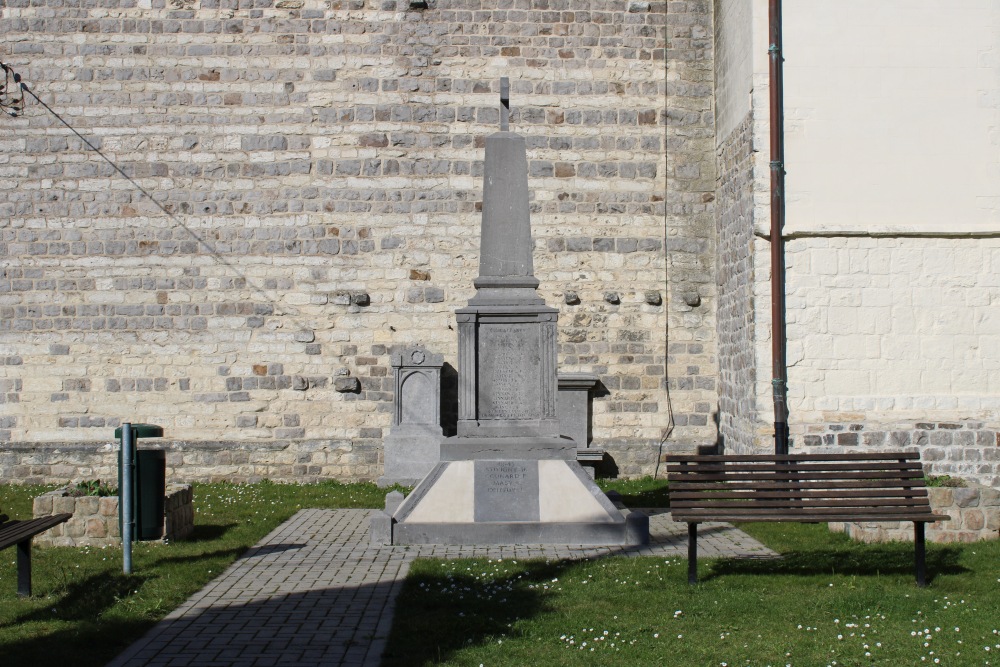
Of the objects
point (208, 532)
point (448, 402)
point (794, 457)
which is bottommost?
point (208, 532)

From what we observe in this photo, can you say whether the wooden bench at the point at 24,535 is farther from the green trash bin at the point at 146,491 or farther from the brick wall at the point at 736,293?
the brick wall at the point at 736,293

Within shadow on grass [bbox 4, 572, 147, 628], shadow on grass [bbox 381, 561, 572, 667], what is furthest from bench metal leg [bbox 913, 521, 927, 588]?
shadow on grass [bbox 4, 572, 147, 628]

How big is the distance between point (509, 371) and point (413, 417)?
4.36 m

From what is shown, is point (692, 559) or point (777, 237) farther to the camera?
point (777, 237)

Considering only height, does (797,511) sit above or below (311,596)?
above

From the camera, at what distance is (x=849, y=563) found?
6883 millimetres

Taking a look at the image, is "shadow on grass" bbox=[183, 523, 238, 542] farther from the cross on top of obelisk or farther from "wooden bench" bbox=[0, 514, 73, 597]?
the cross on top of obelisk

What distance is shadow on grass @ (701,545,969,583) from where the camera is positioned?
6590mm

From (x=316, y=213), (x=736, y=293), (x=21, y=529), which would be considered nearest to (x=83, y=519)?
(x=21, y=529)

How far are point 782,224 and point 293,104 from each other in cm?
603

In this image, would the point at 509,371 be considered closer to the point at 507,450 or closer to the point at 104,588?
the point at 507,450

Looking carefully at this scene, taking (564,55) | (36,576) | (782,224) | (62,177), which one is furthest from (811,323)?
(62,177)

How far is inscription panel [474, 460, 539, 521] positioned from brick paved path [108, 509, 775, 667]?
26 cm

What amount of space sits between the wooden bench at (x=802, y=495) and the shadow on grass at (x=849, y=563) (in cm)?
45
